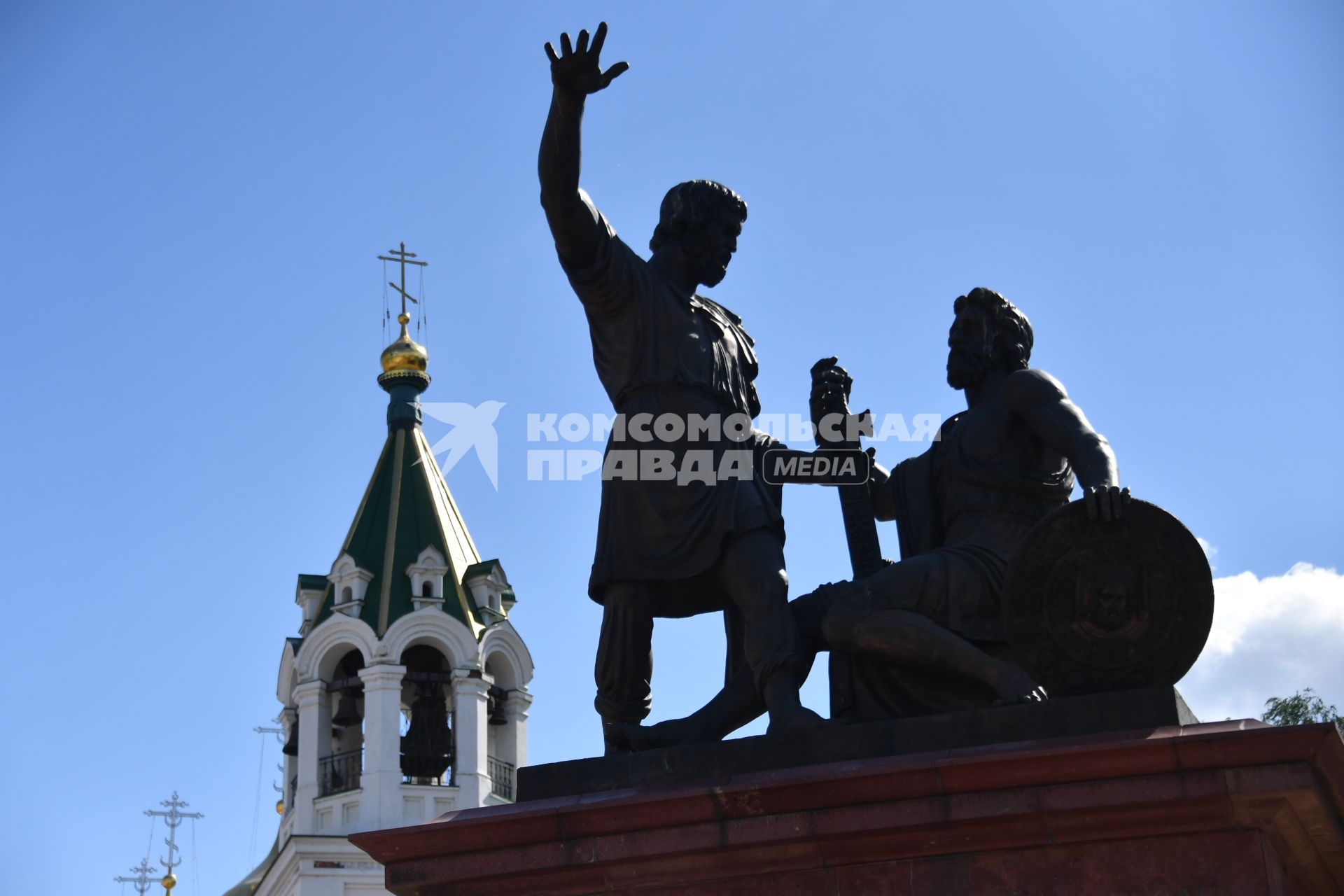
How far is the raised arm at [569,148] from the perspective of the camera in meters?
8.80

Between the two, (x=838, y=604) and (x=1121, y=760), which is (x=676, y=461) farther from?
(x=1121, y=760)

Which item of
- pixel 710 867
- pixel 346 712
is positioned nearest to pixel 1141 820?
pixel 710 867

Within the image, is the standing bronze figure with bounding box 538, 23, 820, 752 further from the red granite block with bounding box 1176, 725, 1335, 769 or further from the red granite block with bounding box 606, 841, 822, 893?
the red granite block with bounding box 1176, 725, 1335, 769

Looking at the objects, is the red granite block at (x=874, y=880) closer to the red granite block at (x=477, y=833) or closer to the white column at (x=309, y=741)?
the red granite block at (x=477, y=833)

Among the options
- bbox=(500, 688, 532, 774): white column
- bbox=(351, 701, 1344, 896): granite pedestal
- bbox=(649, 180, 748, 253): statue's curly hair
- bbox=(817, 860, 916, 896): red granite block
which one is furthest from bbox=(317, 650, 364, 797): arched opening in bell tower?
bbox=(817, 860, 916, 896): red granite block

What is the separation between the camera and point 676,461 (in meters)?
9.05

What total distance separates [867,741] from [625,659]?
1.33 metres

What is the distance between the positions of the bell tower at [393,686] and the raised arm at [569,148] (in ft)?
138

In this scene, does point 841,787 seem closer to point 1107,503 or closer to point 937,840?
point 937,840

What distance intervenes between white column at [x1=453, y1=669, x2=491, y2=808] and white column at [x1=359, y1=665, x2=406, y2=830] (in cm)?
146

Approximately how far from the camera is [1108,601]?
7.94 meters

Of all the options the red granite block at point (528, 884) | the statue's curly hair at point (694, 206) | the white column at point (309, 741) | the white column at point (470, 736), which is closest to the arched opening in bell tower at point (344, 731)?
the white column at point (309, 741)

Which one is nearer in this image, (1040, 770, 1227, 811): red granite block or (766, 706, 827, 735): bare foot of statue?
(1040, 770, 1227, 811): red granite block

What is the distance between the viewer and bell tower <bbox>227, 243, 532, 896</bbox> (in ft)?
169
